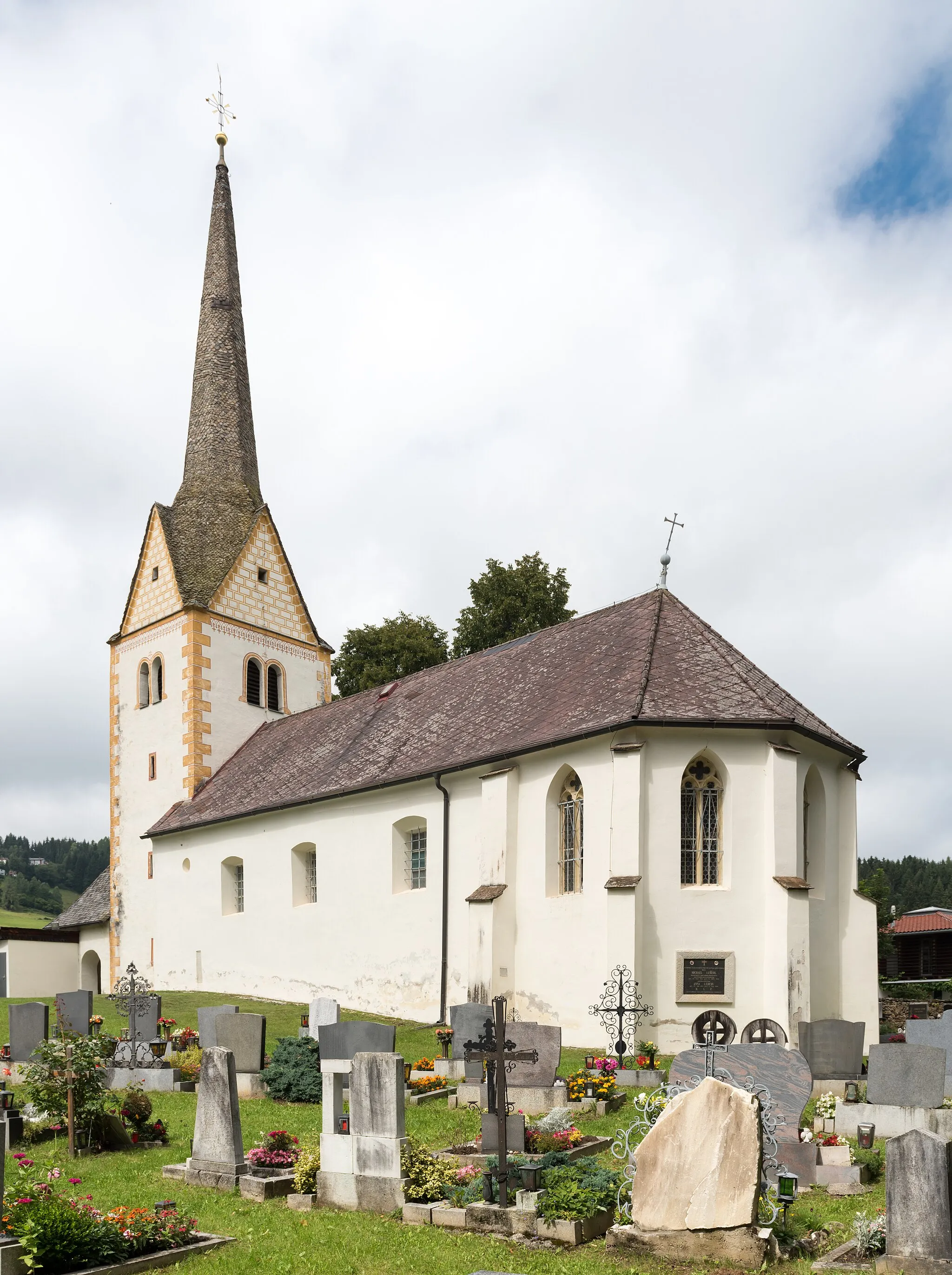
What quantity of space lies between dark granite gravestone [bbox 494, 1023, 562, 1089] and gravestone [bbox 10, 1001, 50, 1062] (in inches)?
270

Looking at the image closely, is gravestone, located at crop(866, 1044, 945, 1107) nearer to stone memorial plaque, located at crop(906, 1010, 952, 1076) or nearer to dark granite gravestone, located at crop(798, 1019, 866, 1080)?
dark granite gravestone, located at crop(798, 1019, 866, 1080)

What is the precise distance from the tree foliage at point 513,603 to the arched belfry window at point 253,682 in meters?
8.07

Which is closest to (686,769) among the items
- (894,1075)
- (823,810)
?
(823,810)

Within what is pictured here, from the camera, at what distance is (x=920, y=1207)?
338 inches

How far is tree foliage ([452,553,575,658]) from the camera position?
4125 centimetres

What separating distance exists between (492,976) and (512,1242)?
12.9 m

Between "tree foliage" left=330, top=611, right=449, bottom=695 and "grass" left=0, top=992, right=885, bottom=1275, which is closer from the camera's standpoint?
"grass" left=0, top=992, right=885, bottom=1275

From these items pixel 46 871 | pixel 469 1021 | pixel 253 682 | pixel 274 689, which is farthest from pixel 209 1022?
pixel 46 871

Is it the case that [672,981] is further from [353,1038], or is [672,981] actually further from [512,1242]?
[512,1242]

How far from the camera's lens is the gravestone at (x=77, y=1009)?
18.6 m

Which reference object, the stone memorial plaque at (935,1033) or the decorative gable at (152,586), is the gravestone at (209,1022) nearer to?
the stone memorial plaque at (935,1033)

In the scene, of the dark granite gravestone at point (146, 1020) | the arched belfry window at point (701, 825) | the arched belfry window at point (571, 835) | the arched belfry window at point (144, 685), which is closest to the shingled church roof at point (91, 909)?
the arched belfry window at point (144, 685)

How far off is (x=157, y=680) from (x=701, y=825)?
19836 mm

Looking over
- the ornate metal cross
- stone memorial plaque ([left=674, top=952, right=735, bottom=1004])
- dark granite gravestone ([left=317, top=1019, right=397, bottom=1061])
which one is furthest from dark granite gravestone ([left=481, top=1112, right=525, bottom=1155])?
stone memorial plaque ([left=674, top=952, right=735, bottom=1004])
